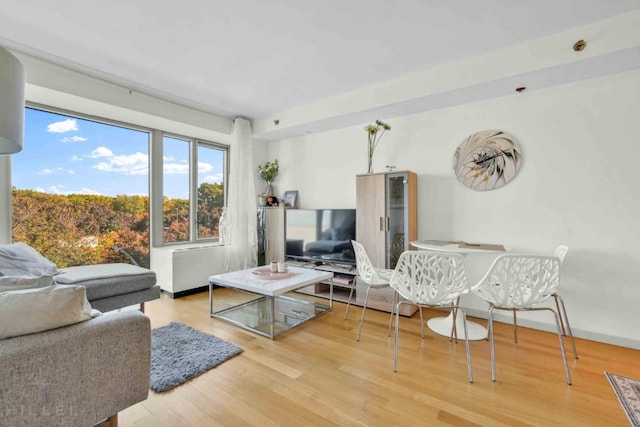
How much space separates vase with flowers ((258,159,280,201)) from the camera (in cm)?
457

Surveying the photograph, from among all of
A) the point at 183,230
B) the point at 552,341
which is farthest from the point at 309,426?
the point at 183,230

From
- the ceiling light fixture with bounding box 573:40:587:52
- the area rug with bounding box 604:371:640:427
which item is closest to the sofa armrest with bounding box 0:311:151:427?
the area rug with bounding box 604:371:640:427

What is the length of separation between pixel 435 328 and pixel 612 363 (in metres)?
1.23

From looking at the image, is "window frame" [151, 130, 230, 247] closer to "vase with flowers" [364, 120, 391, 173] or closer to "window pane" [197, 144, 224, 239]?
"window pane" [197, 144, 224, 239]

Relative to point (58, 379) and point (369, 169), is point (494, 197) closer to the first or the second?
point (369, 169)

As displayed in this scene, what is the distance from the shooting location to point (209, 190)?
452cm

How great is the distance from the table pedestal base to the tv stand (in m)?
0.33

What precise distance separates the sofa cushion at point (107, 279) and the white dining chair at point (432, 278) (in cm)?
235

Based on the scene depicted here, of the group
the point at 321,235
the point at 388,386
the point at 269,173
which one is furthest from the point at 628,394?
the point at 269,173

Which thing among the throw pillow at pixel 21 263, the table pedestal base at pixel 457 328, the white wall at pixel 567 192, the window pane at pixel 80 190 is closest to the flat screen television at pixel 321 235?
the white wall at pixel 567 192

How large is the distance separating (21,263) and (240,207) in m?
2.37

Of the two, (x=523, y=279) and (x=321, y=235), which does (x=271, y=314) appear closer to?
(x=321, y=235)

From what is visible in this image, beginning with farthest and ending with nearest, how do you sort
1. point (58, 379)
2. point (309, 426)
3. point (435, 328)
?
point (435, 328)
point (309, 426)
point (58, 379)

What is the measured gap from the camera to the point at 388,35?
7.48 ft
